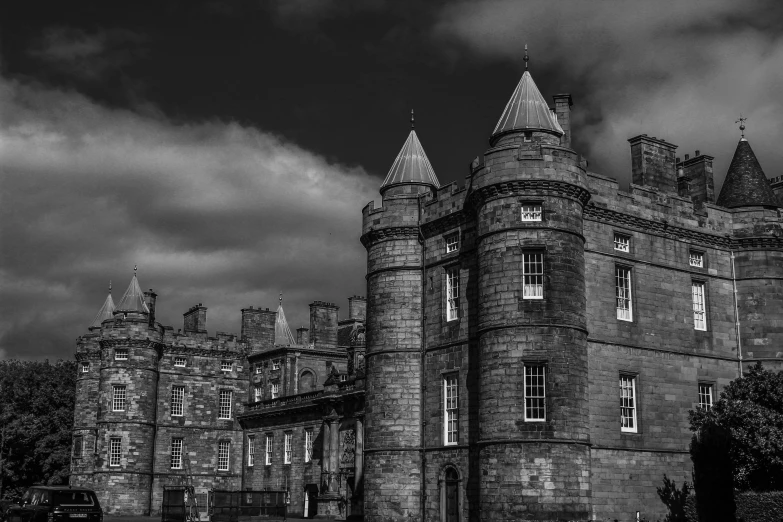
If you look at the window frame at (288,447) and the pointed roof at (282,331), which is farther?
the pointed roof at (282,331)

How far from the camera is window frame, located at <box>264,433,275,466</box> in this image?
58.6 metres

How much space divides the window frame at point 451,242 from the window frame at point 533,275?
13.9ft

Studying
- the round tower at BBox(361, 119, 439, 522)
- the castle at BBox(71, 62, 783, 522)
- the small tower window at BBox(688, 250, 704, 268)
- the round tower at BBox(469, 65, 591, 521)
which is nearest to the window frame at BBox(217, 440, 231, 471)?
the castle at BBox(71, 62, 783, 522)

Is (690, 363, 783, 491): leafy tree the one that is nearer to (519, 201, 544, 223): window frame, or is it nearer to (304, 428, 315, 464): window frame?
(519, 201, 544, 223): window frame

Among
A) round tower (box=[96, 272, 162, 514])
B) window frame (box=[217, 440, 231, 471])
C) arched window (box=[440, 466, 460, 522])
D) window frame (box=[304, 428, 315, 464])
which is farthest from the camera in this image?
window frame (box=[217, 440, 231, 471])

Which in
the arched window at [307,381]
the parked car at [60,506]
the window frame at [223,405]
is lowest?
the parked car at [60,506]

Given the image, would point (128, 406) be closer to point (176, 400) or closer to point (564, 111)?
point (176, 400)

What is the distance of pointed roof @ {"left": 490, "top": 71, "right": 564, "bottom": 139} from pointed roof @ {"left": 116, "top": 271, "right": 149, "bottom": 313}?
32.4m

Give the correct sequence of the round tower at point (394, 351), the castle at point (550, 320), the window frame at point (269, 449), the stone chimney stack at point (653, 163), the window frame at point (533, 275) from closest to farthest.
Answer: the castle at point (550, 320) < the window frame at point (533, 275) < the round tower at point (394, 351) < the stone chimney stack at point (653, 163) < the window frame at point (269, 449)

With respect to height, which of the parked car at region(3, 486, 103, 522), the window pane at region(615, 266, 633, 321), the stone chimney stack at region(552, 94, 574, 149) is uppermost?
the stone chimney stack at region(552, 94, 574, 149)

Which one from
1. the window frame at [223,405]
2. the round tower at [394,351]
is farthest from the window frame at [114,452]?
the round tower at [394,351]

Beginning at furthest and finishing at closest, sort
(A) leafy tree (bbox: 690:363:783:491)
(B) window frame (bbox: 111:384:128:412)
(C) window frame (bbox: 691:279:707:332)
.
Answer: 1. (B) window frame (bbox: 111:384:128:412)
2. (C) window frame (bbox: 691:279:707:332)
3. (A) leafy tree (bbox: 690:363:783:491)

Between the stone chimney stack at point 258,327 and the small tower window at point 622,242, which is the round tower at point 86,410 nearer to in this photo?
the stone chimney stack at point 258,327

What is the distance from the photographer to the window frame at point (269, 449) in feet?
192
